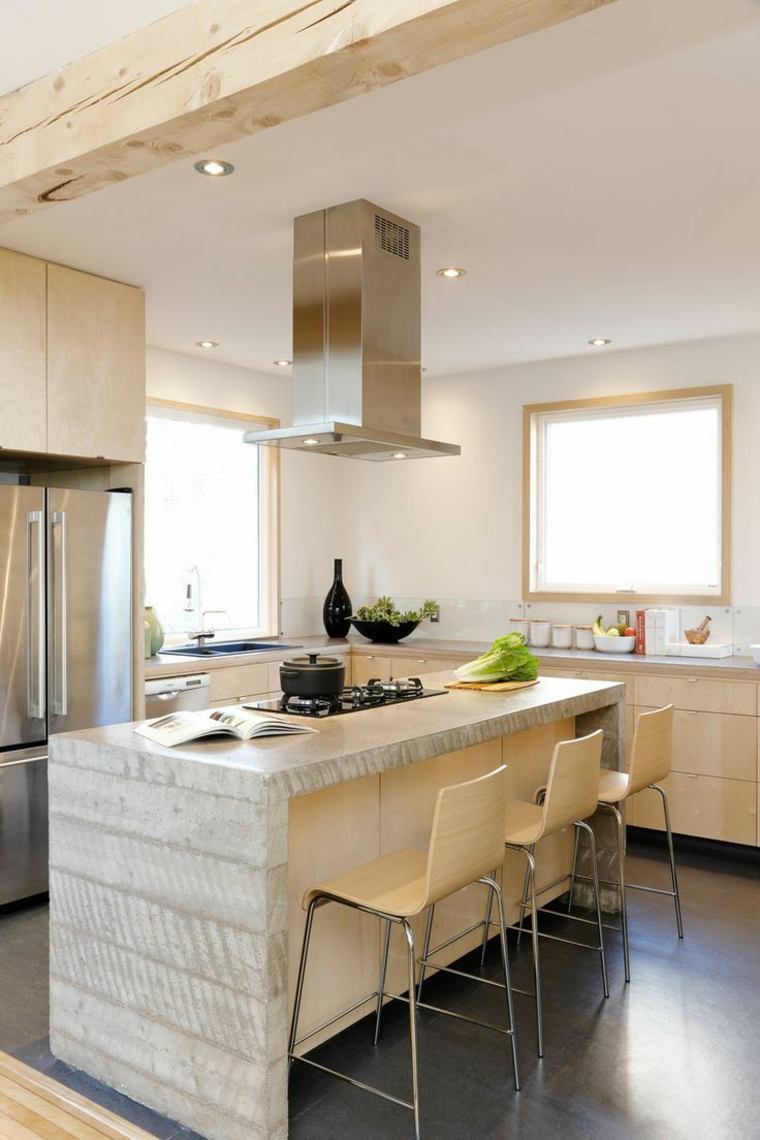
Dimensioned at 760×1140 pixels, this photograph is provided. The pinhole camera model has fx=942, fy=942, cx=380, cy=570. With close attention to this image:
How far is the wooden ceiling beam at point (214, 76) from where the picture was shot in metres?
1.83

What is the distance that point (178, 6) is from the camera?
2234mm

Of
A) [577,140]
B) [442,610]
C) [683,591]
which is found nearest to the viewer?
[577,140]

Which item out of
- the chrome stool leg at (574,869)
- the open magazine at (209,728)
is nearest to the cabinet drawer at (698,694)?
the chrome stool leg at (574,869)

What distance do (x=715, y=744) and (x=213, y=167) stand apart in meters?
3.42

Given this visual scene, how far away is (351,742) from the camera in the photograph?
2.53m

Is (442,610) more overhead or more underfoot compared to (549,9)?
more underfoot

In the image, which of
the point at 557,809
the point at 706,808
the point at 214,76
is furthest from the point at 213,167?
the point at 706,808

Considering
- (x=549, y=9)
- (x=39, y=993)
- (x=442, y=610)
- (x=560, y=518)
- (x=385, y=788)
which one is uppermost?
(x=549, y=9)

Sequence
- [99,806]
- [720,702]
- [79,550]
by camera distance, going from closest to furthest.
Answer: [99,806]
[79,550]
[720,702]

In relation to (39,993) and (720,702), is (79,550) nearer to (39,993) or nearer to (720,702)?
(39,993)

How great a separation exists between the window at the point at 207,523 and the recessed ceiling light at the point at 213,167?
2447 mm

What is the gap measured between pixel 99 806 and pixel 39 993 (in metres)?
0.99

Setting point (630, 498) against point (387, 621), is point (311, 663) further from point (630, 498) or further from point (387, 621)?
point (630, 498)

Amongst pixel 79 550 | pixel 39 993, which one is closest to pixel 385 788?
pixel 39 993
